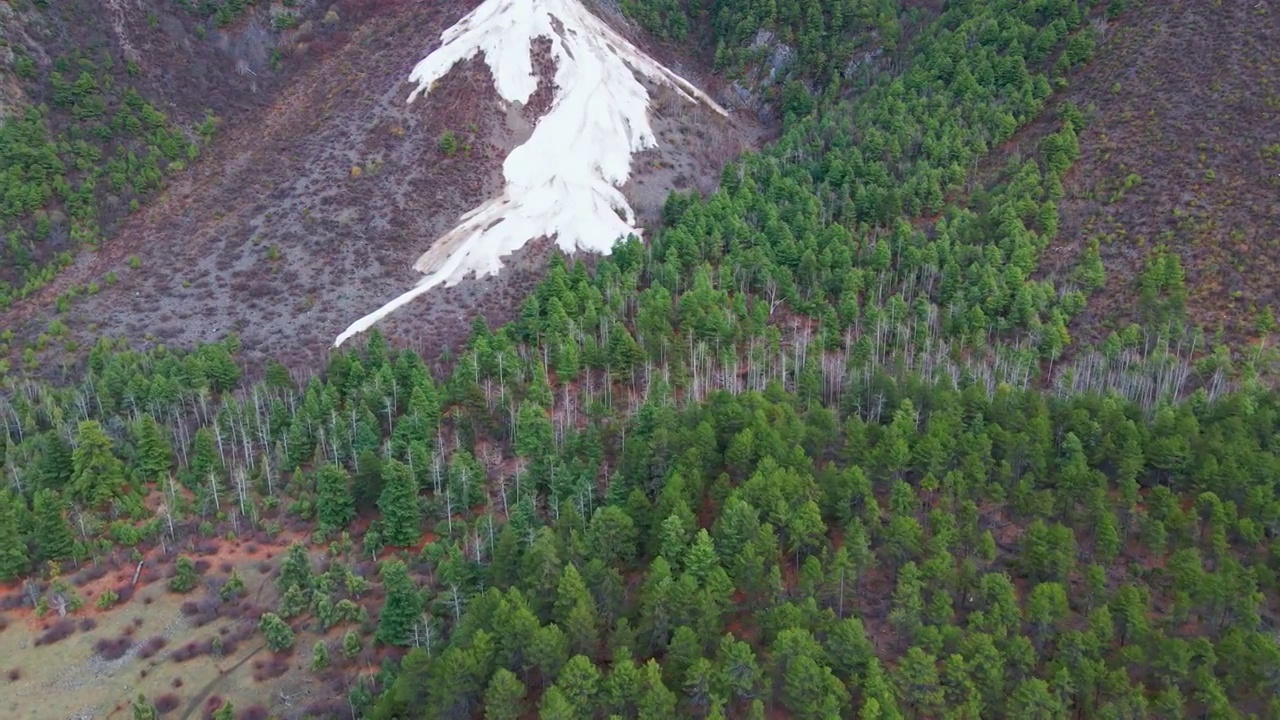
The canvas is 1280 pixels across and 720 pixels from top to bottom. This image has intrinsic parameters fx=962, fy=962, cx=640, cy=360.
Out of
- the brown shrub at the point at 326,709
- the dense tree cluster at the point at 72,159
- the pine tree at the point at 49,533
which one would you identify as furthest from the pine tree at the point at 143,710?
the dense tree cluster at the point at 72,159

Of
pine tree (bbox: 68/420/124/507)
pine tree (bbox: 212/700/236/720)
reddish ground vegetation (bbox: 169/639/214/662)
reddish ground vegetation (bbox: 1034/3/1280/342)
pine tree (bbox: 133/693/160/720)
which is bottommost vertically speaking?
pine tree (bbox: 212/700/236/720)

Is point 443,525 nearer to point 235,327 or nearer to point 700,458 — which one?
point 700,458

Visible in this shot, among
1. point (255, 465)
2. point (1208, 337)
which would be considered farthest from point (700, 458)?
point (1208, 337)

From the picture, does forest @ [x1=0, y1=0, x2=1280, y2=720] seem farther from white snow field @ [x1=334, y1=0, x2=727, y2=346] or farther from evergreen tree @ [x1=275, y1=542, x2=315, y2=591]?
white snow field @ [x1=334, y1=0, x2=727, y2=346]

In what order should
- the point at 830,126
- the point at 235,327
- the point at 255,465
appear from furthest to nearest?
the point at 830,126 < the point at 235,327 < the point at 255,465

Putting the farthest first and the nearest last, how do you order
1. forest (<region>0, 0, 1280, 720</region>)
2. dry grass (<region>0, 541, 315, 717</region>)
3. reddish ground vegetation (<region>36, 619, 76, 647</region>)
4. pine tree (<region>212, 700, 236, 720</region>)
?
reddish ground vegetation (<region>36, 619, 76, 647</region>), dry grass (<region>0, 541, 315, 717</region>), pine tree (<region>212, 700, 236, 720</region>), forest (<region>0, 0, 1280, 720</region>)

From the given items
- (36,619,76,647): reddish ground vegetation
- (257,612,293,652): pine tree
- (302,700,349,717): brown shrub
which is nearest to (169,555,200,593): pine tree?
(36,619,76,647): reddish ground vegetation
